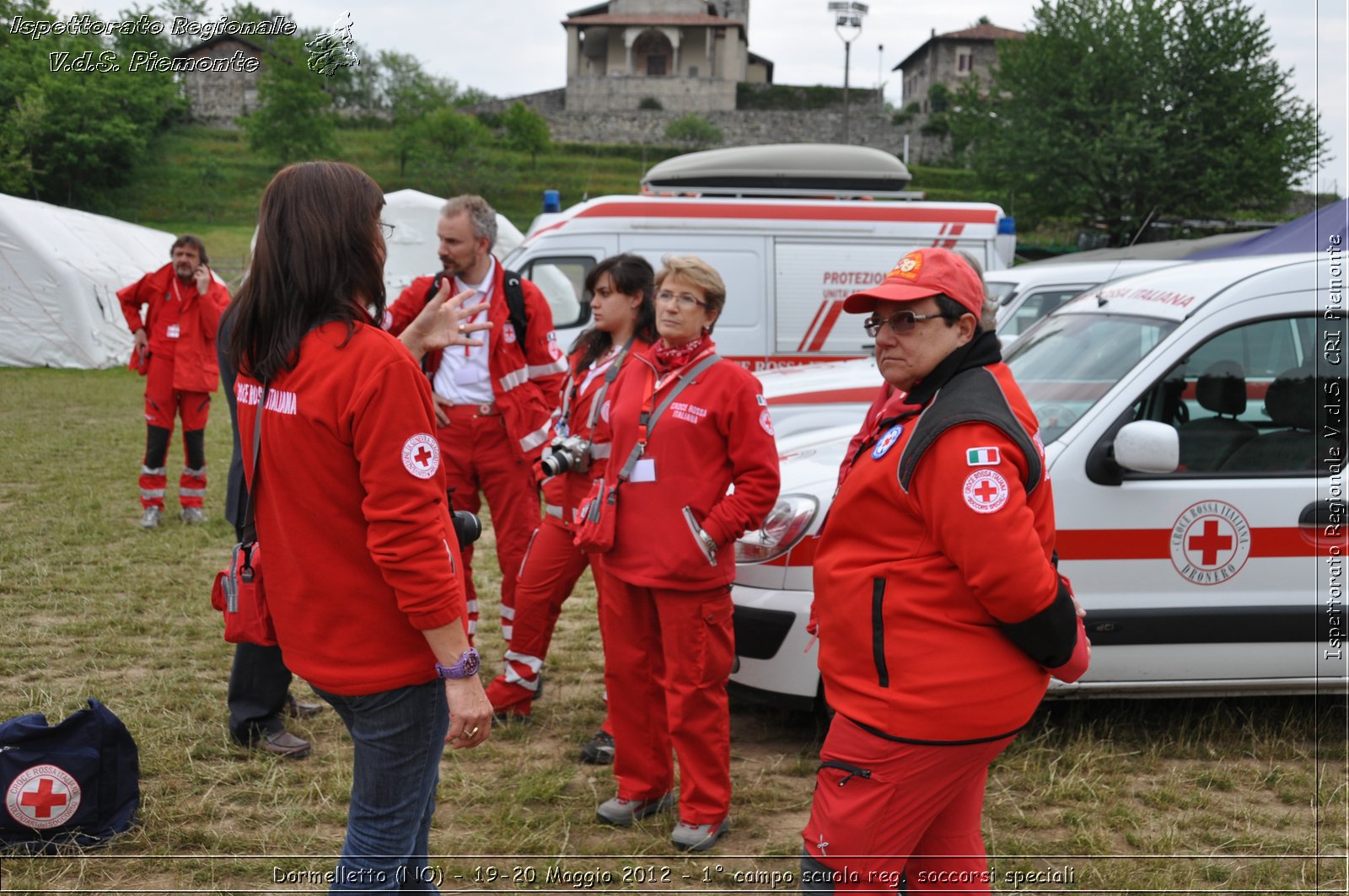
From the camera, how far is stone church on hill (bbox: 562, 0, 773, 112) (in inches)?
3022

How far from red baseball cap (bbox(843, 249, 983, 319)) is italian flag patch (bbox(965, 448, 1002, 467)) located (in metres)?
0.36

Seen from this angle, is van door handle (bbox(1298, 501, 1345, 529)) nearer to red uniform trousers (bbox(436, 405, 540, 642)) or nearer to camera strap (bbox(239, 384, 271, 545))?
red uniform trousers (bbox(436, 405, 540, 642))

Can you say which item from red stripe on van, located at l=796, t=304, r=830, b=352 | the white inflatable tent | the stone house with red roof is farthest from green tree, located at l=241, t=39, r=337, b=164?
the stone house with red roof

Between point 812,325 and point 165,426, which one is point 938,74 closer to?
point 812,325

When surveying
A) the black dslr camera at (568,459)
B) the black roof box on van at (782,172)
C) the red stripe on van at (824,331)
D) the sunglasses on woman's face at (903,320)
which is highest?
the black roof box on van at (782,172)

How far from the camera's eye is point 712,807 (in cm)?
385

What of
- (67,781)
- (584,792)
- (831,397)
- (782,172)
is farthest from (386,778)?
A: (782,172)

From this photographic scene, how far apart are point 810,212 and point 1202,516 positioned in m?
7.03

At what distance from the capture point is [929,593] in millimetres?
2326

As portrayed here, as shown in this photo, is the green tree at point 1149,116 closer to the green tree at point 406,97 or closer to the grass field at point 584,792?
the green tree at point 406,97

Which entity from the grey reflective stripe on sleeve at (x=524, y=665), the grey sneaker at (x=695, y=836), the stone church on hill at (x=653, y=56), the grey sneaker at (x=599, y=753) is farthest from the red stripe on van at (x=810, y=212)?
the stone church on hill at (x=653, y=56)

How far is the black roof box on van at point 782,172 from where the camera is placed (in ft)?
37.3

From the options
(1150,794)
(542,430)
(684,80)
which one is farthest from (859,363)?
(684,80)

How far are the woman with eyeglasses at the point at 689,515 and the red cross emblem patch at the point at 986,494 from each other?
5.00 feet
